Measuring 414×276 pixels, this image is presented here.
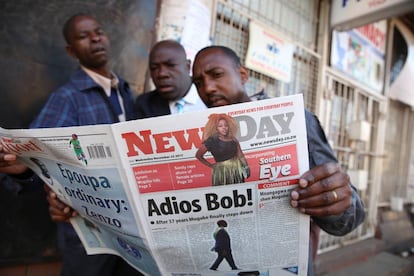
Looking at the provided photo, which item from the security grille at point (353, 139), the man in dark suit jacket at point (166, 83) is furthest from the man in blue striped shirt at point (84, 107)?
the security grille at point (353, 139)

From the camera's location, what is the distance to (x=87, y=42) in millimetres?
1265

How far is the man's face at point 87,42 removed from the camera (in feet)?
4.15

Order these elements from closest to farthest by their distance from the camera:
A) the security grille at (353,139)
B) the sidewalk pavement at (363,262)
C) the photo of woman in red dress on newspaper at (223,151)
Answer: the photo of woman in red dress on newspaper at (223,151) → the sidewalk pavement at (363,262) → the security grille at (353,139)

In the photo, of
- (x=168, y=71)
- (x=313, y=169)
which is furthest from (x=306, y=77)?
(x=313, y=169)

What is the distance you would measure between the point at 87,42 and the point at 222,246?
108 centimetres

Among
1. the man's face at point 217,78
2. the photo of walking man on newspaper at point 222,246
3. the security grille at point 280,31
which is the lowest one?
the photo of walking man on newspaper at point 222,246

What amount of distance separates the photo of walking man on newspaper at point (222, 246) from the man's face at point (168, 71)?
77 centimetres

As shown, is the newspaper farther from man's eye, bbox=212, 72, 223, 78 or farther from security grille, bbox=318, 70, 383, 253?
security grille, bbox=318, 70, 383, 253

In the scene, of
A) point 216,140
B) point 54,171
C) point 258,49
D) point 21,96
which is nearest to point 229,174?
point 216,140

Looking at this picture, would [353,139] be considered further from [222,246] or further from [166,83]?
[222,246]

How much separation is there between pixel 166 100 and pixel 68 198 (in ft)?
2.15

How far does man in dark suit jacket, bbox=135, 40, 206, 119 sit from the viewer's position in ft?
4.18

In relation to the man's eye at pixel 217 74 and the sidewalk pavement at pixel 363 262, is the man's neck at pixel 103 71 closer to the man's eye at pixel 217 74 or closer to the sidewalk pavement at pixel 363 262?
the man's eye at pixel 217 74

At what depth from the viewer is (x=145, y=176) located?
2.16 feet
